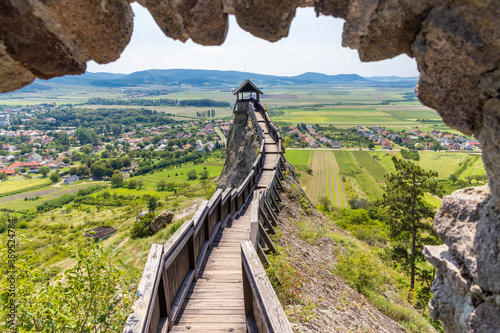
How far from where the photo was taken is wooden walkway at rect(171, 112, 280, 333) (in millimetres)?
4102

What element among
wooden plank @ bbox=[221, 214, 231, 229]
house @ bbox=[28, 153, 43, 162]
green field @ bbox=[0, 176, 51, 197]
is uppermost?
wooden plank @ bbox=[221, 214, 231, 229]

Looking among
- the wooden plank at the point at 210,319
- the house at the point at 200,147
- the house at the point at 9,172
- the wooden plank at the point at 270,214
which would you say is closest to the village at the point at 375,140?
the house at the point at 200,147

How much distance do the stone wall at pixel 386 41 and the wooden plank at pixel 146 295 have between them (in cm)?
246

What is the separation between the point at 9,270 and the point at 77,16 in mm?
2612

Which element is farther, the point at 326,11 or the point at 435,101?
the point at 326,11

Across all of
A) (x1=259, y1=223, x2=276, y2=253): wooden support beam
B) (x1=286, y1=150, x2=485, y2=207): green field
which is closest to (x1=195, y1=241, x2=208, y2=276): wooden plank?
(x1=259, y1=223, x2=276, y2=253): wooden support beam

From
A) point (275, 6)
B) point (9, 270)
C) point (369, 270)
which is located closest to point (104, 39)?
point (275, 6)

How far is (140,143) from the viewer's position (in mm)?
152875

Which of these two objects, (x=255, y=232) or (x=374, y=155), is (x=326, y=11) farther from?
(x=374, y=155)

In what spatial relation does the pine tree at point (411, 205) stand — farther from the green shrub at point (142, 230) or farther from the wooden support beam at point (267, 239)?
the green shrub at point (142, 230)

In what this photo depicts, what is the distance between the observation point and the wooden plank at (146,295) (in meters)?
2.78

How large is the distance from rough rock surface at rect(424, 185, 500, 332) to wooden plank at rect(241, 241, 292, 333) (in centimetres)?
155

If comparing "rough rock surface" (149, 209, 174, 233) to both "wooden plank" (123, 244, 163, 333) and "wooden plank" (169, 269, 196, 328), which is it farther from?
"wooden plank" (123, 244, 163, 333)

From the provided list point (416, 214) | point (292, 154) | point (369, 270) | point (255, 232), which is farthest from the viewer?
point (292, 154)
